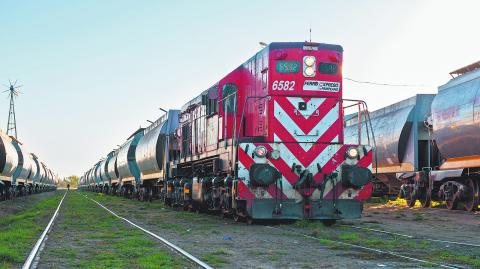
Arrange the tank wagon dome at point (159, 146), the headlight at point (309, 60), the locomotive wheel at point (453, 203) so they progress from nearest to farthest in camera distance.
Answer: the headlight at point (309, 60), the locomotive wheel at point (453, 203), the tank wagon dome at point (159, 146)

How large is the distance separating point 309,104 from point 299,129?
1.93ft

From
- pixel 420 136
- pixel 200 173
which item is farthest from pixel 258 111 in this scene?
pixel 420 136

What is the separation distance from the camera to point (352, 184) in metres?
12.1

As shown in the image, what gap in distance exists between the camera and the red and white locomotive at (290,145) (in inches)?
476

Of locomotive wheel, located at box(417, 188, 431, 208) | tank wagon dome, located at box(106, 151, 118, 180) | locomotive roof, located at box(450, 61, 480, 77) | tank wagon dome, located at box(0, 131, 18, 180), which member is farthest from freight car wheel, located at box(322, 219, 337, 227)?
tank wagon dome, located at box(106, 151, 118, 180)

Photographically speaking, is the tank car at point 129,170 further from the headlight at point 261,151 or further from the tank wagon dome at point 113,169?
the headlight at point 261,151

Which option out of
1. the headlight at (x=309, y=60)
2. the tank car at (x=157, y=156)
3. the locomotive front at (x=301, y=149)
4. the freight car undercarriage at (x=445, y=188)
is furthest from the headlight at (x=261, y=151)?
the tank car at (x=157, y=156)

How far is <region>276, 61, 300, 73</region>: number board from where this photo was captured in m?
12.8

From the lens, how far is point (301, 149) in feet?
40.5

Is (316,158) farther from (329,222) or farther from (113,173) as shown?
(113,173)

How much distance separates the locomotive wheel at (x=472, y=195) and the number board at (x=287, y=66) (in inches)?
290

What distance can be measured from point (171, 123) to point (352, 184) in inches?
576

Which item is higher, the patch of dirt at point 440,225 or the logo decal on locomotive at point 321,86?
the logo decal on locomotive at point 321,86

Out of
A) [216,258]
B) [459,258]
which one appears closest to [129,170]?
[216,258]
